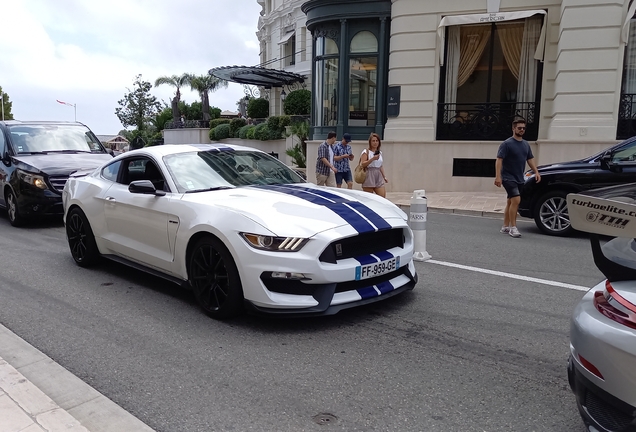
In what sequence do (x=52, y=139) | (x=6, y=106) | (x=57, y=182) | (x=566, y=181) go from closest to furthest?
(x=566, y=181) < (x=57, y=182) < (x=52, y=139) < (x=6, y=106)

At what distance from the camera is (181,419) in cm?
328

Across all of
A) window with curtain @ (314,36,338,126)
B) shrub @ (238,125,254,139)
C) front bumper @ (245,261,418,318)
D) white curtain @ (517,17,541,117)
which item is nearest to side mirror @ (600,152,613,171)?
front bumper @ (245,261,418,318)

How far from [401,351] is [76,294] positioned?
3.53 meters

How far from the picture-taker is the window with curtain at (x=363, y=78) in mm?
17625

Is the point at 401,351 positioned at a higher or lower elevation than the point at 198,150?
lower

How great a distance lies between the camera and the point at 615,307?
2518 mm

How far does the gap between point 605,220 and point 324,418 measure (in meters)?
1.87

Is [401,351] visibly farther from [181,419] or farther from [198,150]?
[198,150]

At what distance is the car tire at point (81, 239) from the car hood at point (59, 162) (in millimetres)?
3147

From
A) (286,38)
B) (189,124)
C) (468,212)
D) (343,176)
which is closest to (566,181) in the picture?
(468,212)

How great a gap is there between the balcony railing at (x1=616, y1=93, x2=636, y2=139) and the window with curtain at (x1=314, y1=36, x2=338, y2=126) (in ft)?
27.1

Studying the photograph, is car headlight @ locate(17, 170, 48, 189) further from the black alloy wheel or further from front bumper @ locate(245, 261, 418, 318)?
front bumper @ locate(245, 261, 418, 318)

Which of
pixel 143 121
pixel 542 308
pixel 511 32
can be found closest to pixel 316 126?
pixel 511 32

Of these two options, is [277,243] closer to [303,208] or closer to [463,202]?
[303,208]
